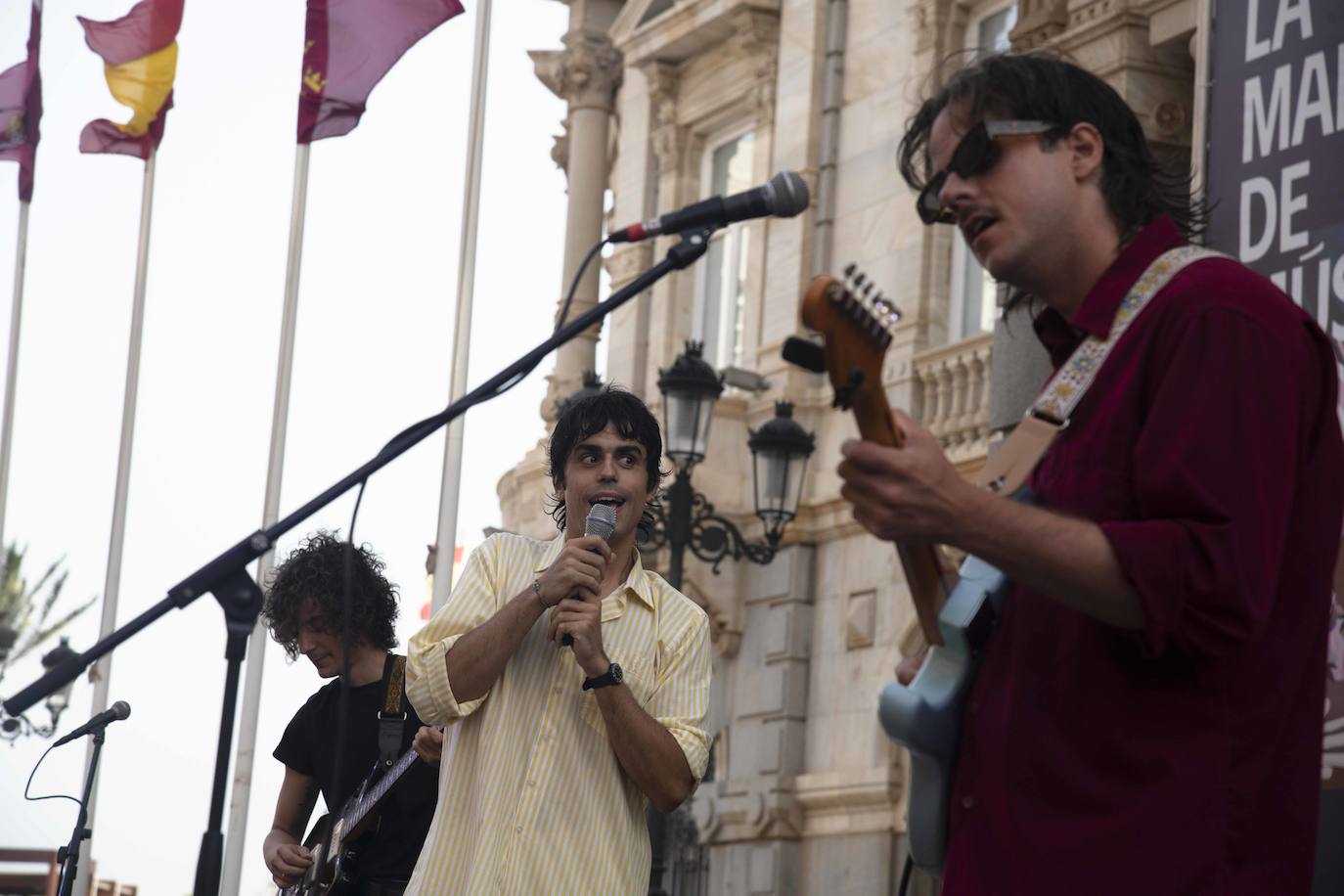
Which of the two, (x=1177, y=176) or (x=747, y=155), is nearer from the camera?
(x=1177, y=176)

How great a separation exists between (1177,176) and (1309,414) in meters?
0.62

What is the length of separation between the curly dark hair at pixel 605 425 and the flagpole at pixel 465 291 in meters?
8.62

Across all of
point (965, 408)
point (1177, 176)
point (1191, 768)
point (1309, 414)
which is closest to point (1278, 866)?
point (1191, 768)

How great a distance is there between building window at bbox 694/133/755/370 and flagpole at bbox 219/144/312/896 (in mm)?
5744

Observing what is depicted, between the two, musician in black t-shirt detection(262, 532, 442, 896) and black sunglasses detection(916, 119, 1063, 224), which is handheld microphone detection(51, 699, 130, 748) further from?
black sunglasses detection(916, 119, 1063, 224)

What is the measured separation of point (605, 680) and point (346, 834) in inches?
63.8

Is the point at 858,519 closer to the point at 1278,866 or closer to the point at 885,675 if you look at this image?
the point at 1278,866

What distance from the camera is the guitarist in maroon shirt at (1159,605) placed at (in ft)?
8.49

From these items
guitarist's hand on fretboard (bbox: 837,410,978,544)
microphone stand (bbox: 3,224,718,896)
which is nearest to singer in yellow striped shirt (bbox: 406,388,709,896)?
microphone stand (bbox: 3,224,718,896)

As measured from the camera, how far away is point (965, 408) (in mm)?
17250

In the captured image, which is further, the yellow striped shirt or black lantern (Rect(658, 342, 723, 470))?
black lantern (Rect(658, 342, 723, 470))

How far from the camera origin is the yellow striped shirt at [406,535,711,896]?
4273 mm

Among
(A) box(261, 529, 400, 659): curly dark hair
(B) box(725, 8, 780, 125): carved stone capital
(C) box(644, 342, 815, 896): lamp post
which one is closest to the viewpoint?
(A) box(261, 529, 400, 659): curly dark hair

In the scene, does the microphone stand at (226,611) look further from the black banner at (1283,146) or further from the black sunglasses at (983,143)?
the black banner at (1283,146)
